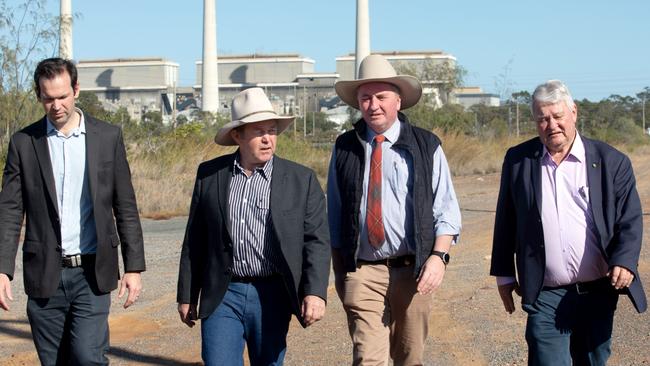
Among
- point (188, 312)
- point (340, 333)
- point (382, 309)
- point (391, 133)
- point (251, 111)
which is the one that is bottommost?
point (340, 333)

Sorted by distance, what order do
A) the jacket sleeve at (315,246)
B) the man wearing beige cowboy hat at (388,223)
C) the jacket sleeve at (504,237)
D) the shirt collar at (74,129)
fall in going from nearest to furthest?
the jacket sleeve at (315,246) → the shirt collar at (74,129) → the jacket sleeve at (504,237) → the man wearing beige cowboy hat at (388,223)

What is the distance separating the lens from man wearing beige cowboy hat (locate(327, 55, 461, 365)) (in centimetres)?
611

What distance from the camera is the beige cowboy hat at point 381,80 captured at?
629cm

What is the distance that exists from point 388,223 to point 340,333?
316 cm

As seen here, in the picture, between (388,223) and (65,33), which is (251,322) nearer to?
(388,223)

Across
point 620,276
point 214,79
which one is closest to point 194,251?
point 620,276

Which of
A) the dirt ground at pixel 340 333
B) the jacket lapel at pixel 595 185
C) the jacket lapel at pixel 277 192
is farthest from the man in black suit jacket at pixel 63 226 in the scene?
the dirt ground at pixel 340 333

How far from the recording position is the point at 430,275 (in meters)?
6.00

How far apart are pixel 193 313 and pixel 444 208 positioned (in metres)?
1.59

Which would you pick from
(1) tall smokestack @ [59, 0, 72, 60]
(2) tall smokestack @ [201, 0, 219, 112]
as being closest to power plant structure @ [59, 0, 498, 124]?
(2) tall smokestack @ [201, 0, 219, 112]

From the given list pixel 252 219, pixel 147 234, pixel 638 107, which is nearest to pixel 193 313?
pixel 252 219

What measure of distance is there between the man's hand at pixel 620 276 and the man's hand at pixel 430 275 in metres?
0.96

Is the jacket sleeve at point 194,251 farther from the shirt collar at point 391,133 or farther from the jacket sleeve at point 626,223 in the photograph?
the jacket sleeve at point 626,223

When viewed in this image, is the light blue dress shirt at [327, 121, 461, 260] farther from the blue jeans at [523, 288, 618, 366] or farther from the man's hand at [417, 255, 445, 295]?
the blue jeans at [523, 288, 618, 366]
